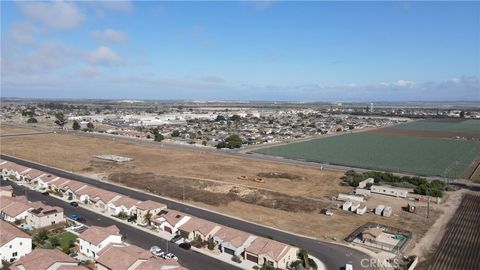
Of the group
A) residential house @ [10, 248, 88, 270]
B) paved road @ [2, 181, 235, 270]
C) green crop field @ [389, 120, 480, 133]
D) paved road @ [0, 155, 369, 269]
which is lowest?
green crop field @ [389, 120, 480, 133]

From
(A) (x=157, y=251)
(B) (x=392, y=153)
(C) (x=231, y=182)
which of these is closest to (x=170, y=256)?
(A) (x=157, y=251)

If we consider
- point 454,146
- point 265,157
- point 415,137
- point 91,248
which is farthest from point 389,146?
point 91,248

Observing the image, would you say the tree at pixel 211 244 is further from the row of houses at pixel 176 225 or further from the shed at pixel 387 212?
the shed at pixel 387 212

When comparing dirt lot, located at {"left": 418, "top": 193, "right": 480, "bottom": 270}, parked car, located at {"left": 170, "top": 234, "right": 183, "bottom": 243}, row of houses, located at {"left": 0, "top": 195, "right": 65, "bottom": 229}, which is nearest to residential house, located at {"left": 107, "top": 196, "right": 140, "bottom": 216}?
row of houses, located at {"left": 0, "top": 195, "right": 65, "bottom": 229}

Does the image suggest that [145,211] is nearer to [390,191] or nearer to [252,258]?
[252,258]

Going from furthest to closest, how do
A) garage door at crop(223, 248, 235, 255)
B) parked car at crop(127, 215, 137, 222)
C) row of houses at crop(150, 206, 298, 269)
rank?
parked car at crop(127, 215, 137, 222), garage door at crop(223, 248, 235, 255), row of houses at crop(150, 206, 298, 269)

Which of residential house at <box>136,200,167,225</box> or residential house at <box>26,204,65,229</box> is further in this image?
residential house at <box>136,200,167,225</box>

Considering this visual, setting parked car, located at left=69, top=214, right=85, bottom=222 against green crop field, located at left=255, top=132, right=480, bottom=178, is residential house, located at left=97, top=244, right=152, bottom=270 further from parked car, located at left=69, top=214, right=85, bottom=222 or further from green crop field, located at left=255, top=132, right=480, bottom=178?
green crop field, located at left=255, top=132, right=480, bottom=178

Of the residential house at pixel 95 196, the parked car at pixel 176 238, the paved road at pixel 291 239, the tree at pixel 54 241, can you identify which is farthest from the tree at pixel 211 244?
the residential house at pixel 95 196

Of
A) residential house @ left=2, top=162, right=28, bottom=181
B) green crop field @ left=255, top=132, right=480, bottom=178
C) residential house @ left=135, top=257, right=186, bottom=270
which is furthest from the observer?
Result: green crop field @ left=255, top=132, right=480, bottom=178
